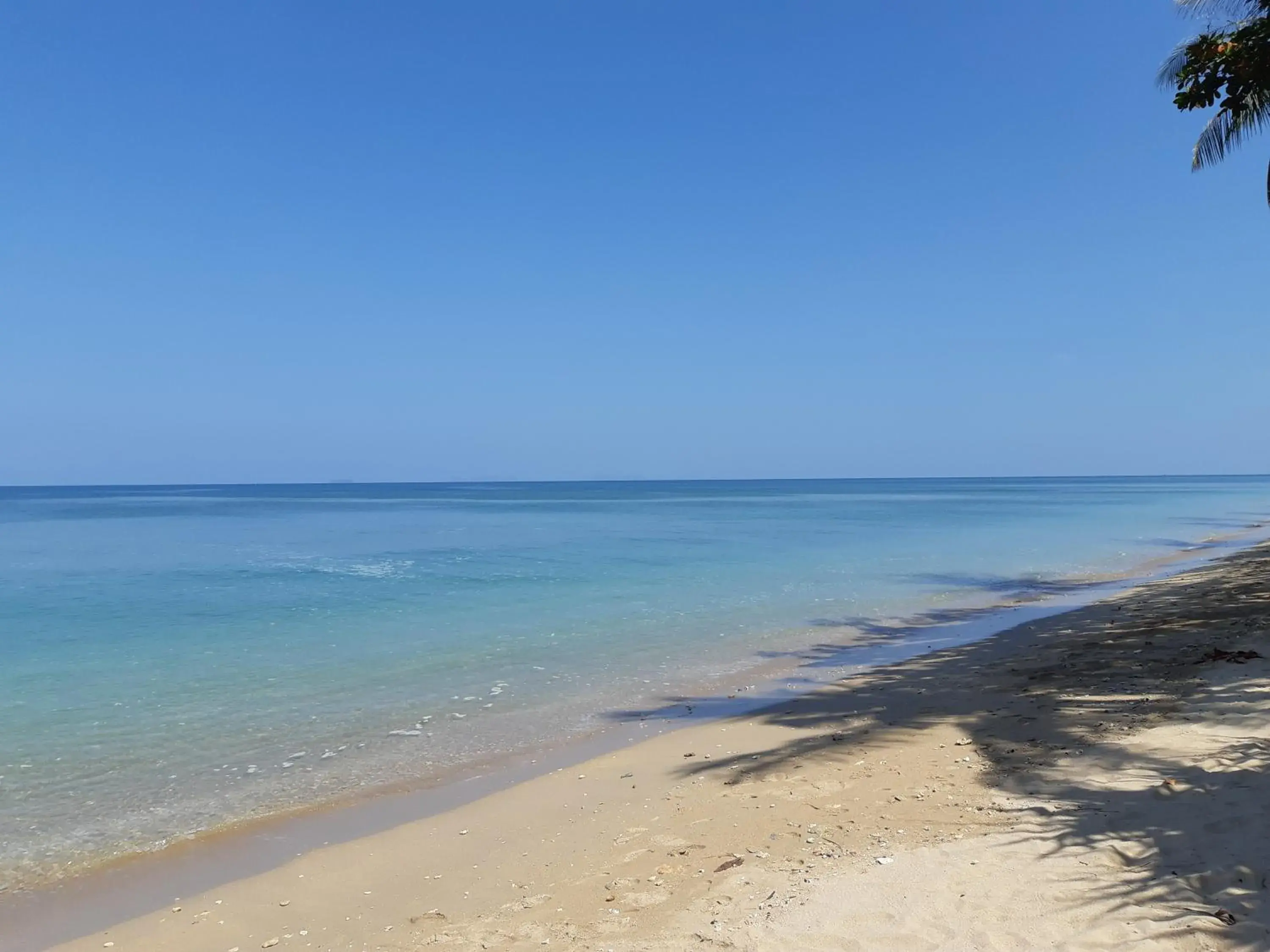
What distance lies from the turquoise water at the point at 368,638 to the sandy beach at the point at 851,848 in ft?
5.65

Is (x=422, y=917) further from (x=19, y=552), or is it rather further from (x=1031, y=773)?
(x=19, y=552)

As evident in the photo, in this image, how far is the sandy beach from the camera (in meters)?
3.90

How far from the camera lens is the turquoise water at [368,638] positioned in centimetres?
741

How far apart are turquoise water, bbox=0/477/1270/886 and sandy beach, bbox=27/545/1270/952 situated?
1721mm

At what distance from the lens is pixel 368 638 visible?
14.1 meters

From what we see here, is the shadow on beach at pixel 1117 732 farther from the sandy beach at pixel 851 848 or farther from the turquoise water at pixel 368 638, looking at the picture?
the turquoise water at pixel 368 638

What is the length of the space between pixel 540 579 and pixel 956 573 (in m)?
12.2

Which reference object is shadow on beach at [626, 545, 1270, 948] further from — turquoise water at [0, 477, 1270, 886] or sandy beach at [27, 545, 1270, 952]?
turquoise water at [0, 477, 1270, 886]

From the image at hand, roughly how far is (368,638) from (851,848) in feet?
36.6

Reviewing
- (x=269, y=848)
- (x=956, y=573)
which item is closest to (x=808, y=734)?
(x=269, y=848)

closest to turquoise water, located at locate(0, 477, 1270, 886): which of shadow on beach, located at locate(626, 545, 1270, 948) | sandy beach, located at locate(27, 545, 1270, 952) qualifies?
sandy beach, located at locate(27, 545, 1270, 952)

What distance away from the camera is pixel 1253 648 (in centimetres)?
912

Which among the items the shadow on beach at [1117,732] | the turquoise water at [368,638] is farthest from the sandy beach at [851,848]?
the turquoise water at [368,638]

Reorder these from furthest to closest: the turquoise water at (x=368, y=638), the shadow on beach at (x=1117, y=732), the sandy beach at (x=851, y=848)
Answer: the turquoise water at (x=368, y=638) < the shadow on beach at (x=1117, y=732) < the sandy beach at (x=851, y=848)
